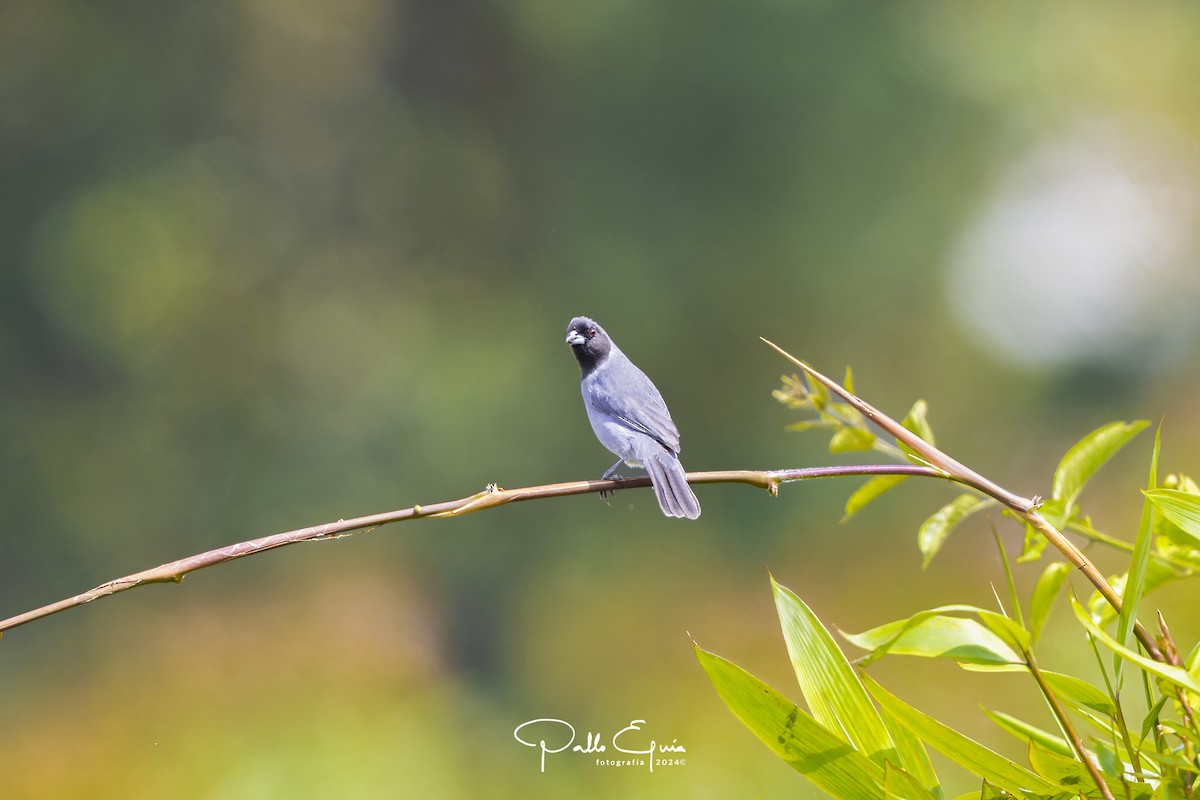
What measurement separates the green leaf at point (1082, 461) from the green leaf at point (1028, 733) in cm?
26

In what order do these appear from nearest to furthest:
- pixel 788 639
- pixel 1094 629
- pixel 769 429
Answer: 1. pixel 1094 629
2. pixel 788 639
3. pixel 769 429

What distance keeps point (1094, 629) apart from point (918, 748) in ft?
0.58

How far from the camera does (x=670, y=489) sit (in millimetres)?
1396

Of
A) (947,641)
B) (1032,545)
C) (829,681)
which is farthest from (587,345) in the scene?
(947,641)

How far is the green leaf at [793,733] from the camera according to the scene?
1.82ft

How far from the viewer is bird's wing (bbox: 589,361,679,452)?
161 cm

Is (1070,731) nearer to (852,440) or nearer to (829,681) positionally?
(829,681)

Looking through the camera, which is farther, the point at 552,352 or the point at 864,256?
the point at 552,352

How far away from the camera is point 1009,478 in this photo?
261cm

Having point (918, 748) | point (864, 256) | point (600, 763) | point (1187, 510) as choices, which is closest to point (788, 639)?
point (918, 748)

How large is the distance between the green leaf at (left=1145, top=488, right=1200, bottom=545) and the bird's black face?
4.72ft

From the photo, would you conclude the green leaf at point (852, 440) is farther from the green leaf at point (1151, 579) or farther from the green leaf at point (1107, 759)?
the green leaf at point (1107, 759)

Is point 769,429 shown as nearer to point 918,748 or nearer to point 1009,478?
point 1009,478

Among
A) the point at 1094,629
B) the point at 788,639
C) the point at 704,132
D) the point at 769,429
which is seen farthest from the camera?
the point at 704,132
